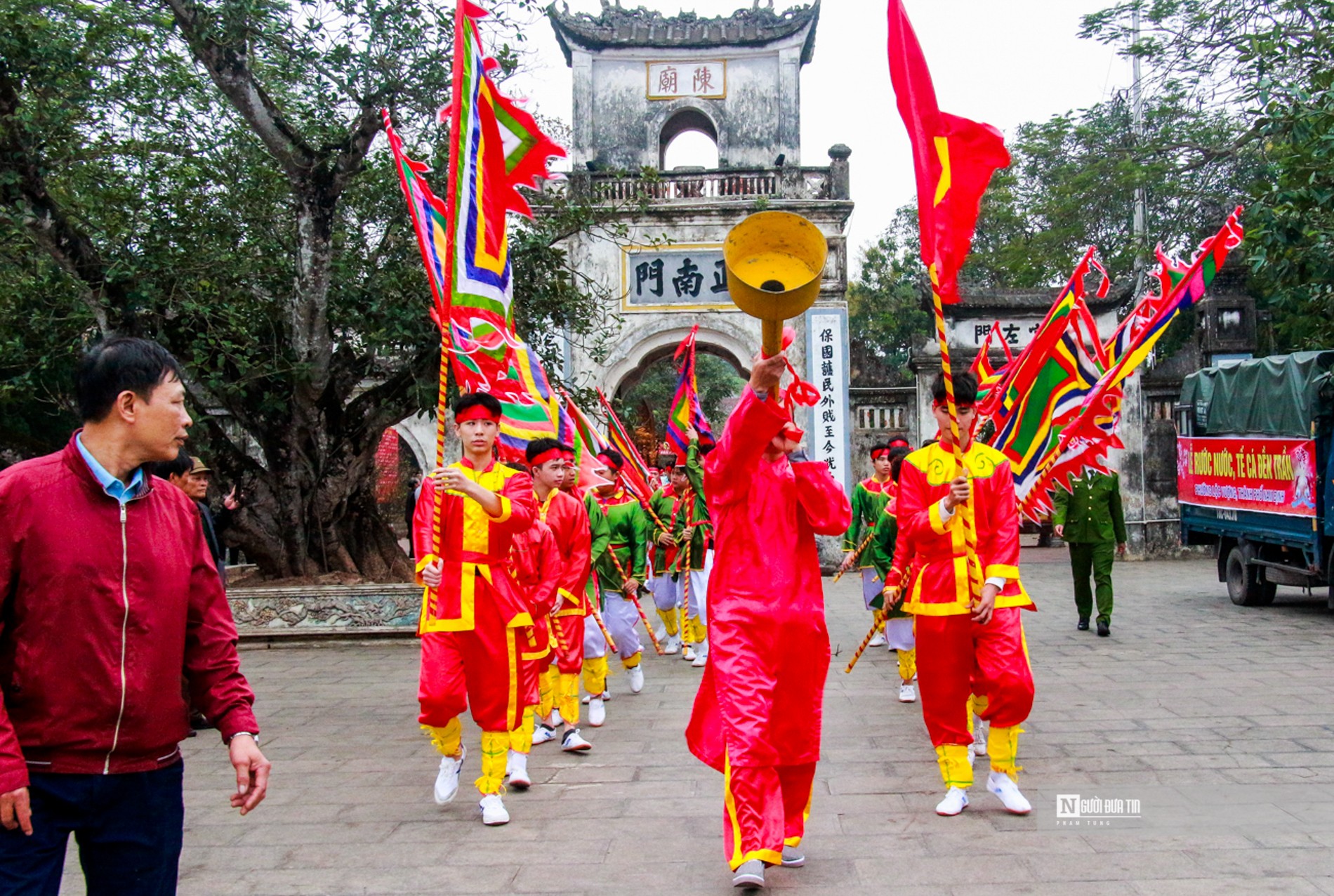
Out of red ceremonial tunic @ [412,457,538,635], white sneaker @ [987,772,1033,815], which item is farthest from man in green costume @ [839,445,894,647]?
red ceremonial tunic @ [412,457,538,635]

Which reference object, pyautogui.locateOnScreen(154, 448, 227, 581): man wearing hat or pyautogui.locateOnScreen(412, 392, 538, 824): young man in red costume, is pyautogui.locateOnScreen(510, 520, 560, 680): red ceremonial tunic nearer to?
pyautogui.locateOnScreen(412, 392, 538, 824): young man in red costume

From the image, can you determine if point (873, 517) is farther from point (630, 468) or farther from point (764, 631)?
point (764, 631)

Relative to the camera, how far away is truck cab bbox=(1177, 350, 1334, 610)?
10.6m

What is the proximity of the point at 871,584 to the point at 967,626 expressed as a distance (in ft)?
14.2

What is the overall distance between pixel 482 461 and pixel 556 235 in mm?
6668

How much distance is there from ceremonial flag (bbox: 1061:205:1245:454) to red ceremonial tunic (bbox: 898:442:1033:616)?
1680mm

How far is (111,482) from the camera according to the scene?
257 centimetres

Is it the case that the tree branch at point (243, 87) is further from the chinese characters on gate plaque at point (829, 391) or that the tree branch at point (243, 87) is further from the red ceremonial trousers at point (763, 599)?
the chinese characters on gate plaque at point (829, 391)

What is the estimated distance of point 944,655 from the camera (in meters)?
4.81

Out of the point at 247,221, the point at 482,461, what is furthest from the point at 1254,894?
the point at 247,221

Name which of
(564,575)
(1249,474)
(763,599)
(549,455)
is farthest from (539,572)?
(1249,474)

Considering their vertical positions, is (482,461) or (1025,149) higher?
(1025,149)

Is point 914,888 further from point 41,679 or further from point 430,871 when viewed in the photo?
point 41,679

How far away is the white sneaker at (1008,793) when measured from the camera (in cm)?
475
